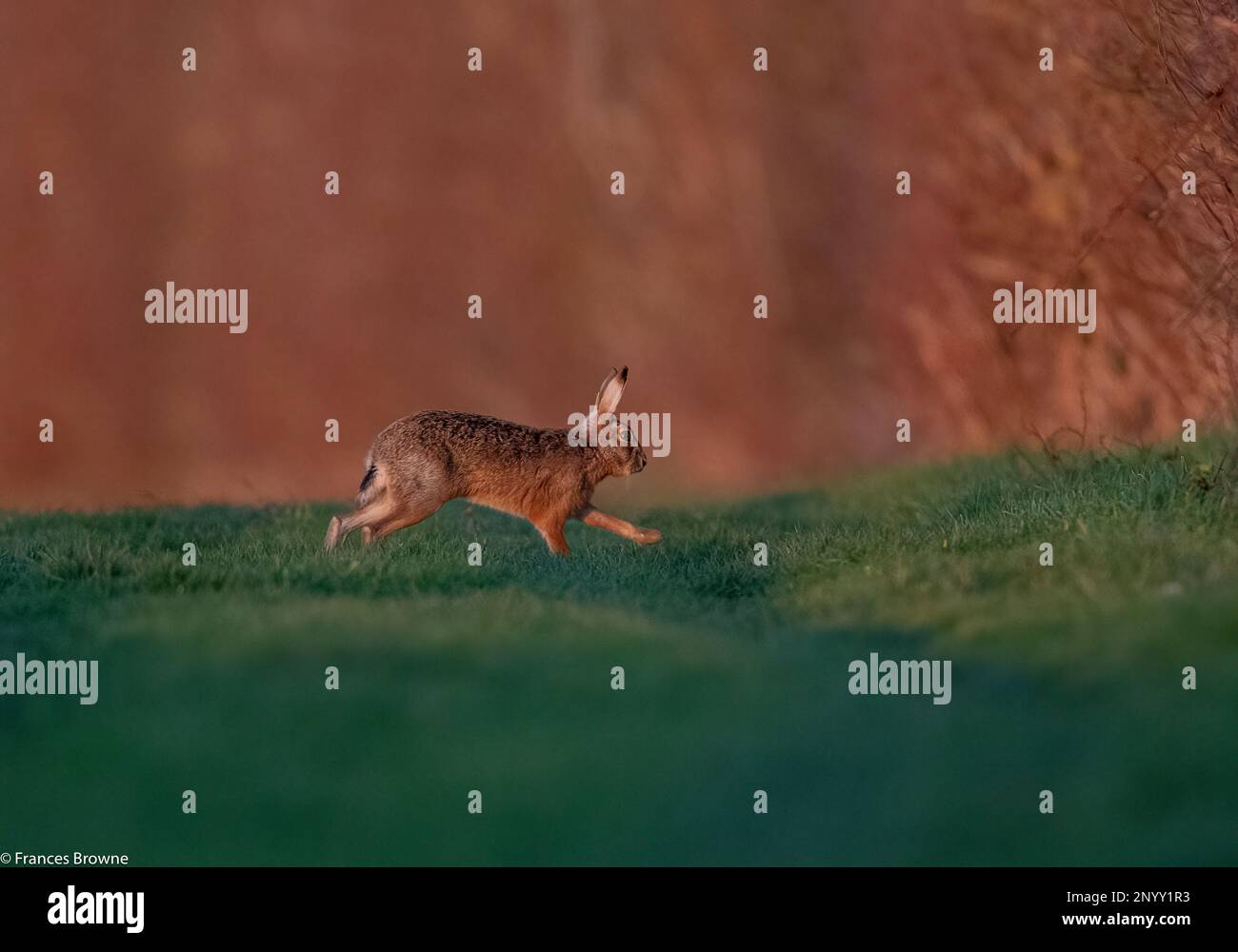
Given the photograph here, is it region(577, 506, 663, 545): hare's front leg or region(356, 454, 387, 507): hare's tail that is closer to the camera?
region(356, 454, 387, 507): hare's tail

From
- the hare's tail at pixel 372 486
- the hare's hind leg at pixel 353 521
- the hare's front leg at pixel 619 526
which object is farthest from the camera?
the hare's front leg at pixel 619 526

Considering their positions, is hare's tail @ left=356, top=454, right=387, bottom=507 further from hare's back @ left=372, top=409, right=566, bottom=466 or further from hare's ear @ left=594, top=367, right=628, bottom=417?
hare's ear @ left=594, top=367, right=628, bottom=417

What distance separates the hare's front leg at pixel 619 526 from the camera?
9828mm

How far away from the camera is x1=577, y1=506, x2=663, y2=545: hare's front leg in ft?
32.2

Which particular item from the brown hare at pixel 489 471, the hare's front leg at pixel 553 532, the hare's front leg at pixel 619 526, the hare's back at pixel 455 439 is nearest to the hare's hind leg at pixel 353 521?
the brown hare at pixel 489 471

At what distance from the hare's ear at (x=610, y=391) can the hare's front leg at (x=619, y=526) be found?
0.66 meters

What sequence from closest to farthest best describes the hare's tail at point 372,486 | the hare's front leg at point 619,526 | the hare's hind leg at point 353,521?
1. the hare's hind leg at point 353,521
2. the hare's tail at point 372,486
3. the hare's front leg at point 619,526

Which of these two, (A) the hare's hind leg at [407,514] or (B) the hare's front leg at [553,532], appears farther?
(B) the hare's front leg at [553,532]

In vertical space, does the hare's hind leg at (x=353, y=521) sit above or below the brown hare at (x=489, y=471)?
below

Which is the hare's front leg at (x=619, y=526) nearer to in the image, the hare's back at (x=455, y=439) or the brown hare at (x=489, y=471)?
the brown hare at (x=489, y=471)

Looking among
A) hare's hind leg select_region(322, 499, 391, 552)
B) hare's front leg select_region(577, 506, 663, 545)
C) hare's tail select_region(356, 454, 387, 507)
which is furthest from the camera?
hare's front leg select_region(577, 506, 663, 545)

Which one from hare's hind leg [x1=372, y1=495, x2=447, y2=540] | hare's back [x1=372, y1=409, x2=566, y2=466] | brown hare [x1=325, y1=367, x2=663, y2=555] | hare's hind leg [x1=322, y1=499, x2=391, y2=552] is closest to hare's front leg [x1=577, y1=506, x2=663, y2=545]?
brown hare [x1=325, y1=367, x2=663, y2=555]

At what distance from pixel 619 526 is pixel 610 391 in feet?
2.90

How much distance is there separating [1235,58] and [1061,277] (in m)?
1.68
